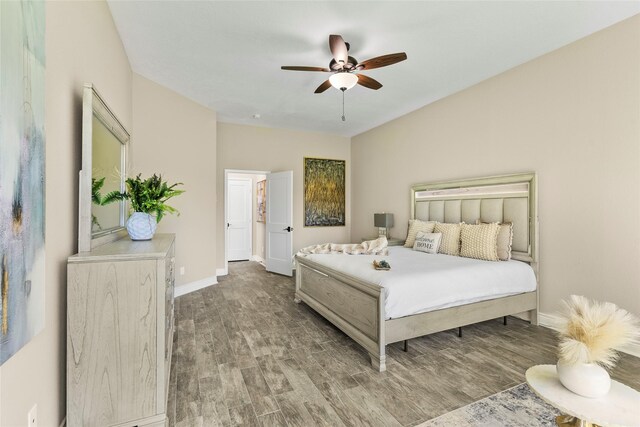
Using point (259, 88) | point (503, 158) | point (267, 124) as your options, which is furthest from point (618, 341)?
point (267, 124)

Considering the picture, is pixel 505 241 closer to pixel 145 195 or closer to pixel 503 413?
pixel 503 413

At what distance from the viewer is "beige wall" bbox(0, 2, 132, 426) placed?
4.00 feet

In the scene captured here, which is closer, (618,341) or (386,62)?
(618,341)

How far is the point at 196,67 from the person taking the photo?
11.5 feet

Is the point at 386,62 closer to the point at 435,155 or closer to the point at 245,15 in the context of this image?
the point at 245,15

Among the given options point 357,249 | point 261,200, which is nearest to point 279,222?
point 261,200

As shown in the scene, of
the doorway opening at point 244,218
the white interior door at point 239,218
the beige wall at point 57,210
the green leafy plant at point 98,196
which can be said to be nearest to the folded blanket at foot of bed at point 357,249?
the green leafy plant at point 98,196

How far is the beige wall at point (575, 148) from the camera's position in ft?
8.67

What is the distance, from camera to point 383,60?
262 cm

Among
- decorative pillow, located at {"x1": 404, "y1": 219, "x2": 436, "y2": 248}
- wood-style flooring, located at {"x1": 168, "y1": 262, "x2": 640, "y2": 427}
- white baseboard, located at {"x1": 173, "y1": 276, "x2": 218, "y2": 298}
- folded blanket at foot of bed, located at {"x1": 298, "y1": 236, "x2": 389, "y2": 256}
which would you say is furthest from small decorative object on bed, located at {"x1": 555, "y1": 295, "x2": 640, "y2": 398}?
white baseboard, located at {"x1": 173, "y1": 276, "x2": 218, "y2": 298}

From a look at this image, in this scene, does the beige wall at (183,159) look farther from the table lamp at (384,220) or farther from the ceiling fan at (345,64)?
the table lamp at (384,220)

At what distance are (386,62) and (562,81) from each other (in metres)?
2.02

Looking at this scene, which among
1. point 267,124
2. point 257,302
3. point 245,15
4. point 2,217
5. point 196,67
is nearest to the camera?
point 2,217

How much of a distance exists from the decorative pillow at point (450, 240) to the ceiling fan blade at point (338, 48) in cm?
254
